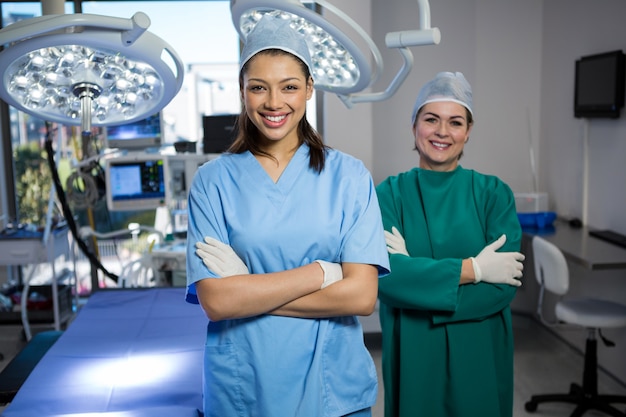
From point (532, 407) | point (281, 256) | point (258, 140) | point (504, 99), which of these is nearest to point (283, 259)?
point (281, 256)

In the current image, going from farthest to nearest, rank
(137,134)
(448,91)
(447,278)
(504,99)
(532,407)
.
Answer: (504,99) → (137,134) → (532,407) → (448,91) → (447,278)

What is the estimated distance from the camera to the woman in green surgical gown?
1.71m

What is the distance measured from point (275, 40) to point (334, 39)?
17 cm

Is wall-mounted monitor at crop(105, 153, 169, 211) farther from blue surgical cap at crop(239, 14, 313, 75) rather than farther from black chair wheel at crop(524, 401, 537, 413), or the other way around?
blue surgical cap at crop(239, 14, 313, 75)

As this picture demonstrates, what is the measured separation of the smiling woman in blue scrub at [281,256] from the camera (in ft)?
4.21

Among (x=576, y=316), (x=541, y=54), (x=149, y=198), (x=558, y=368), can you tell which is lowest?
(x=558, y=368)

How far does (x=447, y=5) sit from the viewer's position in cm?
403

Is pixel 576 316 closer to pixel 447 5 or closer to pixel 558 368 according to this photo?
pixel 558 368

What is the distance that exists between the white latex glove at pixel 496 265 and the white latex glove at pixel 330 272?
506 millimetres

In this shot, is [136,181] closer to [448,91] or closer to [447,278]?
[448,91]

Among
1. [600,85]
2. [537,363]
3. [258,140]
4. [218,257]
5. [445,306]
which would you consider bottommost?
[537,363]

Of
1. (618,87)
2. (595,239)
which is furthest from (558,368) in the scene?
(618,87)

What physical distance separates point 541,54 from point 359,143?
4.34 ft

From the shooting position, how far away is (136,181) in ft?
11.8
